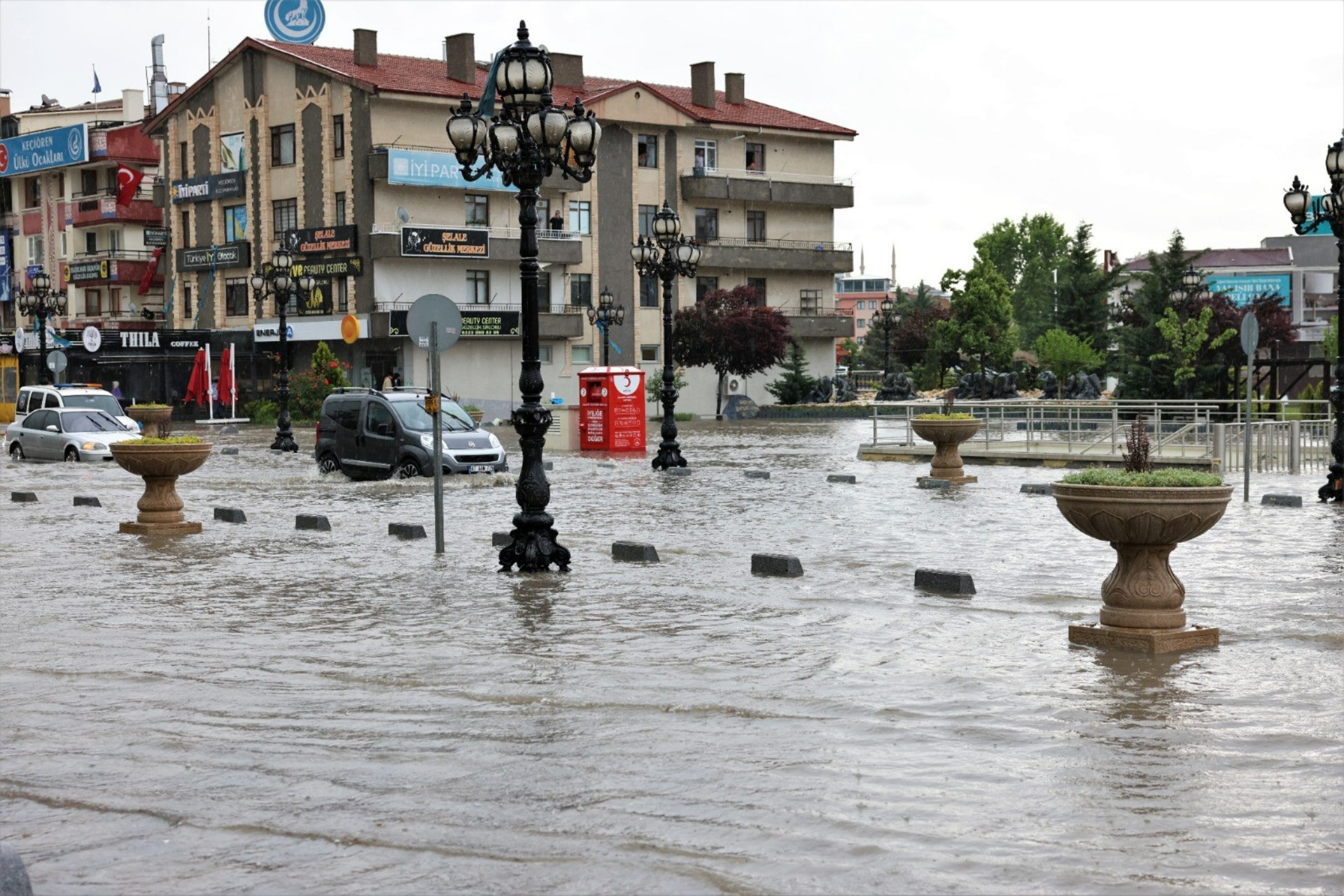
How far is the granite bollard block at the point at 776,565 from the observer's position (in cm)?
1375

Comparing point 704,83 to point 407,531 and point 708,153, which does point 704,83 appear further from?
point 407,531

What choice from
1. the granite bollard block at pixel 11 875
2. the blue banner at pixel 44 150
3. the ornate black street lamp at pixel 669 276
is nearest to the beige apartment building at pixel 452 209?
the blue banner at pixel 44 150

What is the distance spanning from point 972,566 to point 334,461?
16.2m

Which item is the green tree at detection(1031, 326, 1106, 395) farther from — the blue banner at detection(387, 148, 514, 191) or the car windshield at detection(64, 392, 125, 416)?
the car windshield at detection(64, 392, 125, 416)

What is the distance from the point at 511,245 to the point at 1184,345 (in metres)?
25.6

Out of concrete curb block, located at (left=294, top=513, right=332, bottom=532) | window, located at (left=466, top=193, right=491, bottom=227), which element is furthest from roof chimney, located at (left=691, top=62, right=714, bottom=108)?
concrete curb block, located at (left=294, top=513, right=332, bottom=532)

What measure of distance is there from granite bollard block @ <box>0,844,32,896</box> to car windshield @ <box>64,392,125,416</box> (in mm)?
33853

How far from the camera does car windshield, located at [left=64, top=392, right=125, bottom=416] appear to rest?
37000 millimetres

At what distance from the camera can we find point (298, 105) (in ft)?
201

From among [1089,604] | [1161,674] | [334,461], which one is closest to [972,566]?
[1089,604]

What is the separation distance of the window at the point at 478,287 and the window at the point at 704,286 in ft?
35.3

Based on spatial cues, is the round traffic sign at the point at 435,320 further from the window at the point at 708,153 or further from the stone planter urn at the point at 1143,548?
the window at the point at 708,153

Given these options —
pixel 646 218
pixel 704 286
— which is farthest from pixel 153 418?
pixel 704 286

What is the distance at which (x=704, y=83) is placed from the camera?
71.4m
